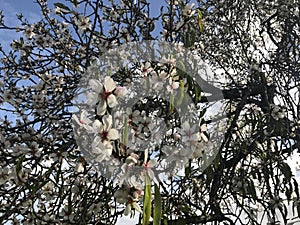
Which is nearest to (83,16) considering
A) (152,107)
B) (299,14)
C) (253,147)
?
(152,107)

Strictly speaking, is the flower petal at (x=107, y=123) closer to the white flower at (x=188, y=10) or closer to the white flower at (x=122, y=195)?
the white flower at (x=122, y=195)

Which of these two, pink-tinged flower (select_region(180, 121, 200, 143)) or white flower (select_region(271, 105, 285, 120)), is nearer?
pink-tinged flower (select_region(180, 121, 200, 143))

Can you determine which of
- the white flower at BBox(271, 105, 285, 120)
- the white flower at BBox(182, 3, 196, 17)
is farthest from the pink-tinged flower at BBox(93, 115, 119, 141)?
the white flower at BBox(271, 105, 285, 120)

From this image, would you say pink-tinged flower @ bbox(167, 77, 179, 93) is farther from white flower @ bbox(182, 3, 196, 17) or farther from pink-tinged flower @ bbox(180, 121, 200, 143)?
white flower @ bbox(182, 3, 196, 17)

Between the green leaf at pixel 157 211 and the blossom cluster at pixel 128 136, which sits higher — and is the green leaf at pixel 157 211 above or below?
Answer: below

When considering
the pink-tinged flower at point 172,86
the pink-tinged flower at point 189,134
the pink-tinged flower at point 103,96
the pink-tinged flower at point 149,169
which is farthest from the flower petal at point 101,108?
the pink-tinged flower at point 172,86

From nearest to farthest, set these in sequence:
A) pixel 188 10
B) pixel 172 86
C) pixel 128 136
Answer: pixel 128 136, pixel 172 86, pixel 188 10

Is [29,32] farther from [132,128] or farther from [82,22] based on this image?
[132,128]

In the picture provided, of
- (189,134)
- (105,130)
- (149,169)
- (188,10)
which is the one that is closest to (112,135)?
(105,130)
